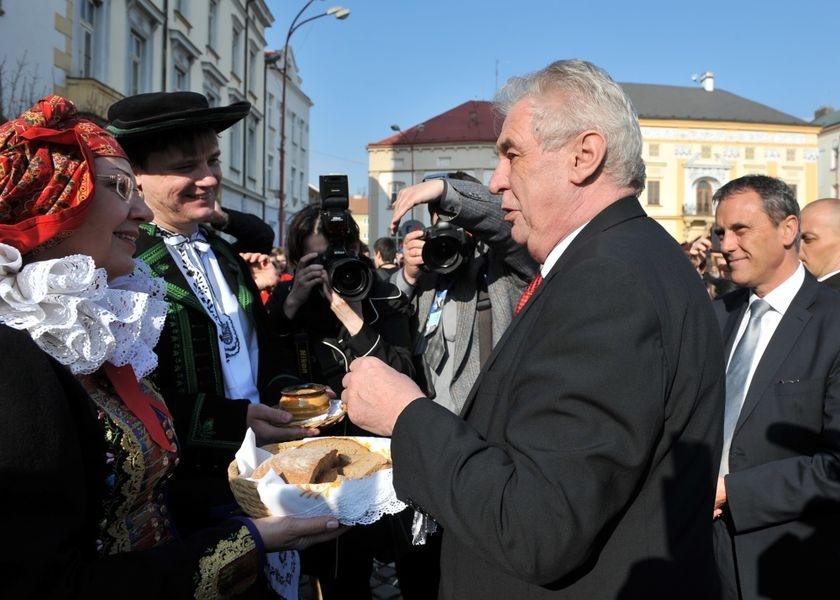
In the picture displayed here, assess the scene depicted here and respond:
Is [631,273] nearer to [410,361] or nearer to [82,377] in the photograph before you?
[82,377]

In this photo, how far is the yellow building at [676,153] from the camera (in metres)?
42.4

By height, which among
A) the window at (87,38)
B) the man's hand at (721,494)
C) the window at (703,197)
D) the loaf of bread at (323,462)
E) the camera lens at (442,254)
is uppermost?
the window at (703,197)

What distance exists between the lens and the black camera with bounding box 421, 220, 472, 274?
268 centimetres

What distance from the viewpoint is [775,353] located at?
2348mm

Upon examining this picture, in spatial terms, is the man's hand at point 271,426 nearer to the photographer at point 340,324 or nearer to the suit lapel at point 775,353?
the photographer at point 340,324

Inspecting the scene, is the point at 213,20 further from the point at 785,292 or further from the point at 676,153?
the point at 676,153

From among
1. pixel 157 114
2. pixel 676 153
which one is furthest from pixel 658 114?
pixel 157 114

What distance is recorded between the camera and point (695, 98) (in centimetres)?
4762

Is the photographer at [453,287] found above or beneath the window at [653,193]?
beneath

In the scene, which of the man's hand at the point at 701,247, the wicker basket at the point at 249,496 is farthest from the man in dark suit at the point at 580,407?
the man's hand at the point at 701,247

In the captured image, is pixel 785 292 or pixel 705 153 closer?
pixel 785 292

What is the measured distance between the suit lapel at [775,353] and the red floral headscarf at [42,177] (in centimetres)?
231

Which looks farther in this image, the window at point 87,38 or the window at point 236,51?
the window at point 236,51

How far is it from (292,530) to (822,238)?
10.1ft
